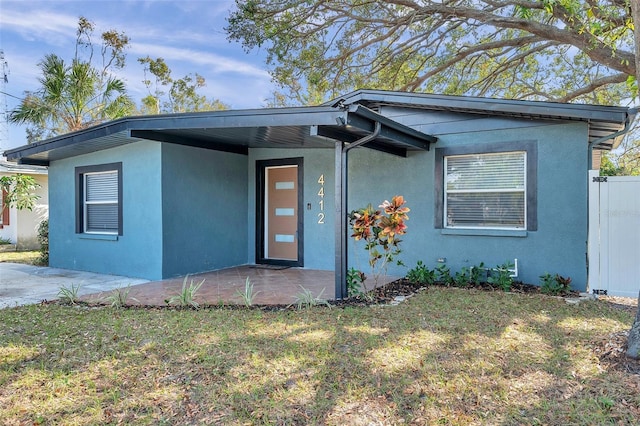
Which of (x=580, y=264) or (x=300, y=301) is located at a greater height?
(x=580, y=264)

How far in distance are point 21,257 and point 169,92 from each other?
16450 millimetres

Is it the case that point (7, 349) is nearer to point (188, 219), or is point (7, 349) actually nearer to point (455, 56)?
point (188, 219)

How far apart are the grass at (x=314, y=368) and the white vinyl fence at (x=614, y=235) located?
0.80 metres

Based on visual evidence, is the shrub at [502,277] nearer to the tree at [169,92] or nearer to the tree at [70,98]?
the tree at [70,98]

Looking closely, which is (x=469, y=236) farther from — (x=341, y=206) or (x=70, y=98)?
(x=70, y=98)

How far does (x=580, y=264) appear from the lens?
6441 mm

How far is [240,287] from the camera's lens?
7113 millimetres

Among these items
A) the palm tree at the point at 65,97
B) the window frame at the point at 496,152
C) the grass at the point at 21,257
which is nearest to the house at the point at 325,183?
the window frame at the point at 496,152

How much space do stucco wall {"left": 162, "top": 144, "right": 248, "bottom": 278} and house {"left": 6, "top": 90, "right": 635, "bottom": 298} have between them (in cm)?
3

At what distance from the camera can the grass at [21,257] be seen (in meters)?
10.8

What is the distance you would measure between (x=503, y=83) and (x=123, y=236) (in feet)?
40.9

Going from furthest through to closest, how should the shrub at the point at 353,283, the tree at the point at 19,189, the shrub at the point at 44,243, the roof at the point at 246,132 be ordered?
1. the tree at the point at 19,189
2. the shrub at the point at 44,243
3. the shrub at the point at 353,283
4. the roof at the point at 246,132

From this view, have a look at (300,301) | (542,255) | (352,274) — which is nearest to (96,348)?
(300,301)

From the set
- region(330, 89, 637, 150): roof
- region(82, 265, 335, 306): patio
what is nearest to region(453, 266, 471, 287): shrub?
region(82, 265, 335, 306): patio
